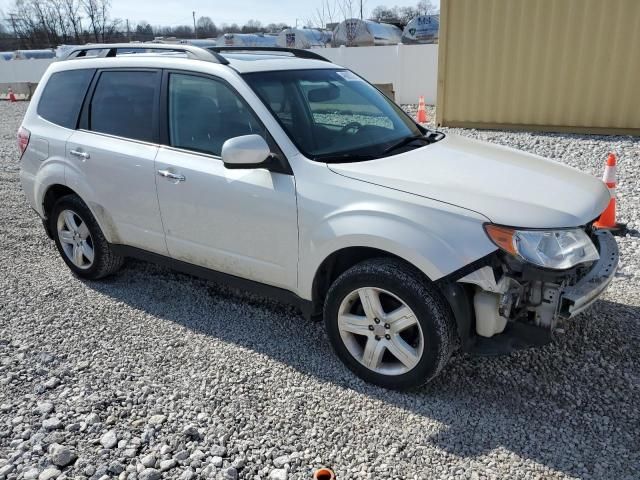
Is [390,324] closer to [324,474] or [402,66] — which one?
[324,474]

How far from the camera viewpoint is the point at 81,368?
348 cm

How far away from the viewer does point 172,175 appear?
12.2ft

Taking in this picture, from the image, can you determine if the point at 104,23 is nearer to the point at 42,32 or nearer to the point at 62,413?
the point at 42,32

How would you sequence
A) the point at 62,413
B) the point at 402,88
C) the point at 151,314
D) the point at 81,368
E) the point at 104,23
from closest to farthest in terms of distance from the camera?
1. the point at 62,413
2. the point at 81,368
3. the point at 151,314
4. the point at 402,88
5. the point at 104,23

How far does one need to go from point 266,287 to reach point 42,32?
4906cm

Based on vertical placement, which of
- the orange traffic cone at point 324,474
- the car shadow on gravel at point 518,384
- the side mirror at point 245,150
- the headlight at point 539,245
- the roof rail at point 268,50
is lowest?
the car shadow on gravel at point 518,384

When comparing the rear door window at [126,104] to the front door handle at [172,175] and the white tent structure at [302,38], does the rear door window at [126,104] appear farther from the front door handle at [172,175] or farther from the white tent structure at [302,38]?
the white tent structure at [302,38]

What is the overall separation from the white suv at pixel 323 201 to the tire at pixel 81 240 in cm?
2

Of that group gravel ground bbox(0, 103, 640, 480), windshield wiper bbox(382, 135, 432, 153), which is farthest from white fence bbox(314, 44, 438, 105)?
gravel ground bbox(0, 103, 640, 480)

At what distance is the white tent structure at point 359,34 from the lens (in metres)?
24.7

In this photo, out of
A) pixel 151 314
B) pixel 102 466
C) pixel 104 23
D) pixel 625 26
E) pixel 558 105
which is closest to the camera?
pixel 102 466

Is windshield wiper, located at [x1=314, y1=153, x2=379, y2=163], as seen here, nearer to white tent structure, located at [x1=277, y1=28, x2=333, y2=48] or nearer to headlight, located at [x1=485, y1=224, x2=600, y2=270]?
headlight, located at [x1=485, y1=224, x2=600, y2=270]

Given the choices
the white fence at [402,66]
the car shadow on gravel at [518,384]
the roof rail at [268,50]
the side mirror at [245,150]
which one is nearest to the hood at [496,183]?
the side mirror at [245,150]

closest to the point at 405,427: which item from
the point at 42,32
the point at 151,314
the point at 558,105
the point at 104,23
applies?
the point at 151,314
